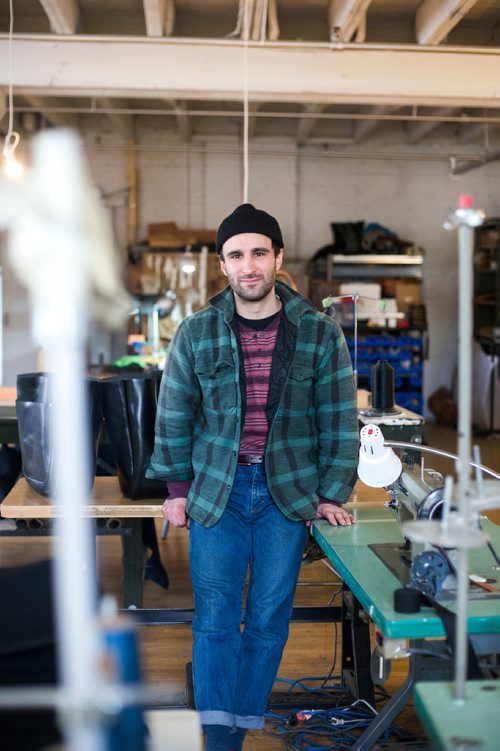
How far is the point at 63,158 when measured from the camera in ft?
1.64

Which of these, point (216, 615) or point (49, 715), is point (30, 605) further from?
point (216, 615)

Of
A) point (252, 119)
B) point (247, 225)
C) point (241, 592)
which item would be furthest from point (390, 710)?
point (252, 119)

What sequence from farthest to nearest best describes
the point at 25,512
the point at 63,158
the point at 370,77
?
1. the point at 370,77
2. the point at 25,512
3. the point at 63,158

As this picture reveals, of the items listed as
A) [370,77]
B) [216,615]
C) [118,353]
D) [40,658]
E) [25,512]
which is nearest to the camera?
[40,658]

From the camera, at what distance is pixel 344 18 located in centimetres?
535

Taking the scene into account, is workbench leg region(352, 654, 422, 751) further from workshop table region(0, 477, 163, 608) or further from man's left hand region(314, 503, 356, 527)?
workshop table region(0, 477, 163, 608)

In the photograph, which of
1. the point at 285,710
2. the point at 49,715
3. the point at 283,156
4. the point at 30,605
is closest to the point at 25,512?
the point at 285,710

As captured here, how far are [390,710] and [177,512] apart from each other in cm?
82

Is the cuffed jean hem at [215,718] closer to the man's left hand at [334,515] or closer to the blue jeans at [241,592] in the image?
the blue jeans at [241,592]

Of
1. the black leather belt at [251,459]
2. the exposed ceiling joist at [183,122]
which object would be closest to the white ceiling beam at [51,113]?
the exposed ceiling joist at [183,122]

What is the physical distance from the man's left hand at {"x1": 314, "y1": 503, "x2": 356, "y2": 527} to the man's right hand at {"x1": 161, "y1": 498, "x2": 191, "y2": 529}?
0.39 metres

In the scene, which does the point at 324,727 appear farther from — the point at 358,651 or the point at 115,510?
the point at 115,510

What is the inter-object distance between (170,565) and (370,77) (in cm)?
333

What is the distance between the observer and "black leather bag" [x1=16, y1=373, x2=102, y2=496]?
9.21 ft
